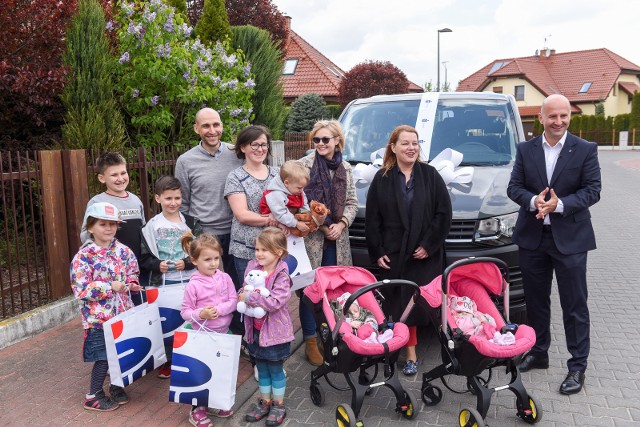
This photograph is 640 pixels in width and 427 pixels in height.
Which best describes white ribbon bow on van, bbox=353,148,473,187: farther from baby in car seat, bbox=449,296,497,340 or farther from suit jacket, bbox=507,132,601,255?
baby in car seat, bbox=449,296,497,340

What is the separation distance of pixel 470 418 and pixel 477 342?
0.50 m

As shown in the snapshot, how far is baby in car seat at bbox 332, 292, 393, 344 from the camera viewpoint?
12.7 ft

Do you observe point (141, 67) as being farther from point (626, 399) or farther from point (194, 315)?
point (626, 399)

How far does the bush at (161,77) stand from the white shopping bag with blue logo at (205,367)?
6.41 meters

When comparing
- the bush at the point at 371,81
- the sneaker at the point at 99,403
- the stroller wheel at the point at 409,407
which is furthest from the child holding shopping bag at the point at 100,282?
the bush at the point at 371,81

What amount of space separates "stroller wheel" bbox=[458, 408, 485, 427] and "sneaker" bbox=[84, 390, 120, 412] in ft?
8.07

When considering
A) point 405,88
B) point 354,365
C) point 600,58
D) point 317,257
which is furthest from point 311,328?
point 600,58

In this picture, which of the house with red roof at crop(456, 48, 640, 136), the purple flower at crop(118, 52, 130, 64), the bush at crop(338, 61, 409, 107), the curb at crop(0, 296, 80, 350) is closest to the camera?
the curb at crop(0, 296, 80, 350)

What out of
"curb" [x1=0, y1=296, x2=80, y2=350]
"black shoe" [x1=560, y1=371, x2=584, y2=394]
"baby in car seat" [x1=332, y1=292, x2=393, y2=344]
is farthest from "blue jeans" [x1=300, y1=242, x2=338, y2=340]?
"curb" [x1=0, y1=296, x2=80, y2=350]

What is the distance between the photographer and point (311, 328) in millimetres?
5066

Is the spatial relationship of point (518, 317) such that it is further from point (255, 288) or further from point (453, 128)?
point (255, 288)

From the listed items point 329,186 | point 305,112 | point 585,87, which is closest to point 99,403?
point 329,186

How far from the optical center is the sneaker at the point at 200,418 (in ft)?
12.8

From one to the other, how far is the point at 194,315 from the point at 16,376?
2.12 m
